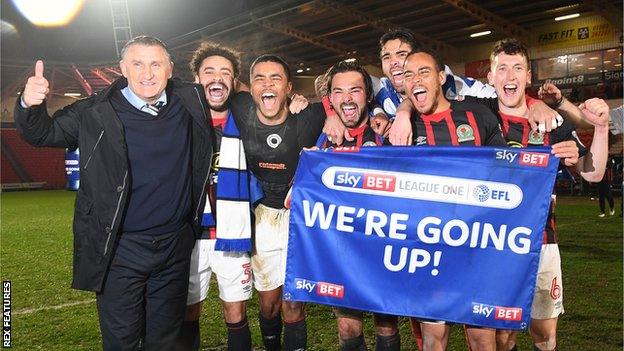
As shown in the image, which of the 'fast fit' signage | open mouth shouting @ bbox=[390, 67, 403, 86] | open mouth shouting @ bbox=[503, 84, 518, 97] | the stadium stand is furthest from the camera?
the stadium stand

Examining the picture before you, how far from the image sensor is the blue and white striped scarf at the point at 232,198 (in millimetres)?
3178

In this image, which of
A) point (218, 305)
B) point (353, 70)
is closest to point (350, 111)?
point (353, 70)

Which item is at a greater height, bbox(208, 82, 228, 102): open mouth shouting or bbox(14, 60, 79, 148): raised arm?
bbox(208, 82, 228, 102): open mouth shouting

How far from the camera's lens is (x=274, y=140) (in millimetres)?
3256

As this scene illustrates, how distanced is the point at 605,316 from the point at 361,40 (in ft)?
66.7

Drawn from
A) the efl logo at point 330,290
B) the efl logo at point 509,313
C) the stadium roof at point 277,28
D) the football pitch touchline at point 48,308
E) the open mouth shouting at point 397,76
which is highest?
the stadium roof at point 277,28

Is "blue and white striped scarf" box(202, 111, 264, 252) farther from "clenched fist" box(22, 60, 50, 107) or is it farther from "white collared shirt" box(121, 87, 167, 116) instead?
"clenched fist" box(22, 60, 50, 107)

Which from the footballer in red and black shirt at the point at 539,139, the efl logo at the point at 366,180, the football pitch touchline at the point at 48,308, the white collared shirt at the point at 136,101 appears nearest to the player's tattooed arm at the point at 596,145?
the footballer in red and black shirt at the point at 539,139

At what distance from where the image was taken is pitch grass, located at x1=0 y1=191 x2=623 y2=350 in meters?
4.16

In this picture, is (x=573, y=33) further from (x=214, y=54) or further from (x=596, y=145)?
(x=214, y=54)

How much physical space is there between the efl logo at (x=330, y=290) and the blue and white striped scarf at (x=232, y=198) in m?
0.65

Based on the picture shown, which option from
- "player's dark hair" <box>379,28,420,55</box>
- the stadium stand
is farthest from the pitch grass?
the stadium stand

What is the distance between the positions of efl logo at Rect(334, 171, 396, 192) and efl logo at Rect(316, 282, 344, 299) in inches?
20.7

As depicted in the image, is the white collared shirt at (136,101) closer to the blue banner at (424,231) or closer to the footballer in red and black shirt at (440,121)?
the blue banner at (424,231)
